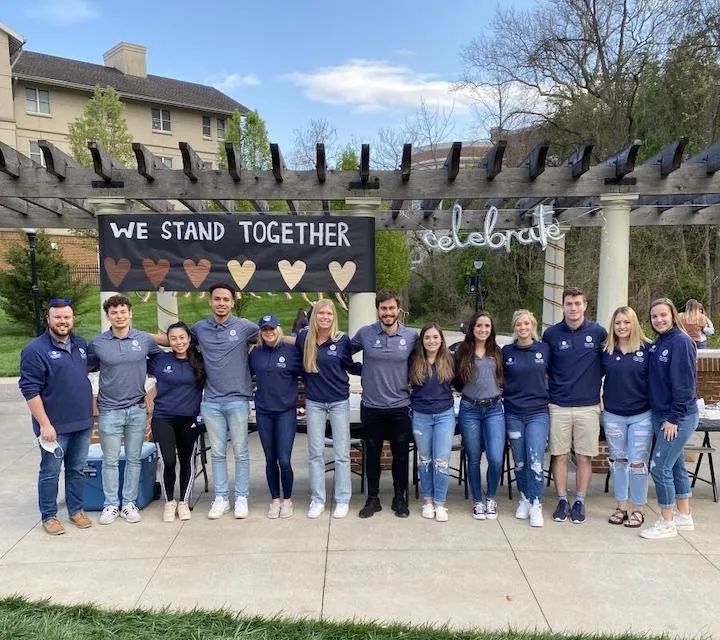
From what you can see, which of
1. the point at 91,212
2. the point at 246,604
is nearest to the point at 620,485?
the point at 246,604

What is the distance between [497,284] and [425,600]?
64.0 feet

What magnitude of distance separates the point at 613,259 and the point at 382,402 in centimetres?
396

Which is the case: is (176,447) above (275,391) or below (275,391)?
below

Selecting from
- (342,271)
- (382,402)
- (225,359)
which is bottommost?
(382,402)

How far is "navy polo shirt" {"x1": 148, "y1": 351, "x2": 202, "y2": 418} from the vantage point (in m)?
4.62

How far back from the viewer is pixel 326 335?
4.69m

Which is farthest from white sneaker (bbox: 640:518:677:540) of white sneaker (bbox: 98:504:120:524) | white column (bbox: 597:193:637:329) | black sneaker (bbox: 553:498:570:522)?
white sneaker (bbox: 98:504:120:524)

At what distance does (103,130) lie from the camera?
672 inches

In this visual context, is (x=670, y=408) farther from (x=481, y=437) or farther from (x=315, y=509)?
(x=315, y=509)

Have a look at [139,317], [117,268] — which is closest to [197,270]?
[117,268]

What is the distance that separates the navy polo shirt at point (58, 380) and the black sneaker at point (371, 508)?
2.25 meters

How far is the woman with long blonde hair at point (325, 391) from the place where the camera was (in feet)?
15.2

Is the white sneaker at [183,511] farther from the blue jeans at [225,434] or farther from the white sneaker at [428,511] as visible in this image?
the white sneaker at [428,511]

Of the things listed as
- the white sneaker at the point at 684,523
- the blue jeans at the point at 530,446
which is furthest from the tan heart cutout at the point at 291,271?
the white sneaker at the point at 684,523
